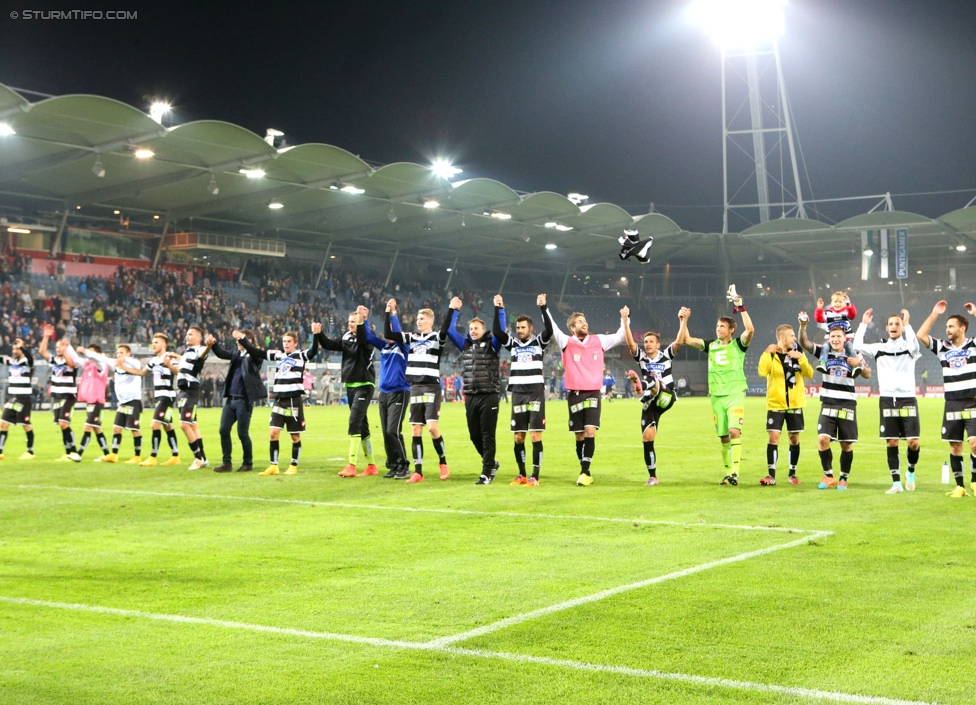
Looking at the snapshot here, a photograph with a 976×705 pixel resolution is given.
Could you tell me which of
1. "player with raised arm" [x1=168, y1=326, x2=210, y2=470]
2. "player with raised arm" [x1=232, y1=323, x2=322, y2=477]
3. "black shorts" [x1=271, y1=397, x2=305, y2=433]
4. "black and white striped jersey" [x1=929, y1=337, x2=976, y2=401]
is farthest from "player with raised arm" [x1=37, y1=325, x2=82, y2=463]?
"black and white striped jersey" [x1=929, y1=337, x2=976, y2=401]

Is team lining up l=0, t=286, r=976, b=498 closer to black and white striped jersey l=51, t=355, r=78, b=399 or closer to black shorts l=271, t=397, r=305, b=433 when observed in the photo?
black shorts l=271, t=397, r=305, b=433

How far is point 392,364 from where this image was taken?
15.5 meters

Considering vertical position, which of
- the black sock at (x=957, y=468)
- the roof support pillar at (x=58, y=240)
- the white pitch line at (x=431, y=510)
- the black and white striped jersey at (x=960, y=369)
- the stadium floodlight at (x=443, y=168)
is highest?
the stadium floodlight at (x=443, y=168)

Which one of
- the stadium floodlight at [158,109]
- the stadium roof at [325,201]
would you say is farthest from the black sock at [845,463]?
the stadium floodlight at [158,109]

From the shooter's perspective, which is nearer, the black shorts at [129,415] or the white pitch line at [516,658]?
the white pitch line at [516,658]

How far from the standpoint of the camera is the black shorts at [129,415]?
1809 centimetres

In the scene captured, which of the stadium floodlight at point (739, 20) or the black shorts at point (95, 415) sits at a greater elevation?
the stadium floodlight at point (739, 20)

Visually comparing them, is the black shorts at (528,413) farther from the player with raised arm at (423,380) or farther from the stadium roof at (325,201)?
the stadium roof at (325,201)

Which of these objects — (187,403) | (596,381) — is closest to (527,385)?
(596,381)

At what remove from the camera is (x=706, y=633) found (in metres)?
5.84

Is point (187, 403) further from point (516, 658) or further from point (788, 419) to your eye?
point (516, 658)

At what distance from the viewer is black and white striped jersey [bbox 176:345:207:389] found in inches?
661

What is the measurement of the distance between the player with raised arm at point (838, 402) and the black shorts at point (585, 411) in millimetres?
2979

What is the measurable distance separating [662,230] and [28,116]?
37949mm
